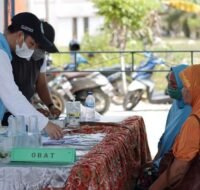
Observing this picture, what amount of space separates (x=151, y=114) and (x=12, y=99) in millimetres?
7175

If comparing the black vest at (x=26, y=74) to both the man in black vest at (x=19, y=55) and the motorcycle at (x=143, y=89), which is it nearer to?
the man in black vest at (x=19, y=55)

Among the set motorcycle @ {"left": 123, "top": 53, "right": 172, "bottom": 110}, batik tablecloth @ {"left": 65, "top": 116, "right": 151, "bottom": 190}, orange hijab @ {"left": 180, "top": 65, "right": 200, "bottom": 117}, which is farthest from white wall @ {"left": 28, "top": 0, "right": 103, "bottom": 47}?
orange hijab @ {"left": 180, "top": 65, "right": 200, "bottom": 117}

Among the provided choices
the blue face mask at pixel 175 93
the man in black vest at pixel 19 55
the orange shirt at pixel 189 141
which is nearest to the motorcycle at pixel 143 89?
the blue face mask at pixel 175 93

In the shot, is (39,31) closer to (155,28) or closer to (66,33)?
(155,28)

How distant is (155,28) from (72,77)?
32.0ft

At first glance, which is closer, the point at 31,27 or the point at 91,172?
the point at 91,172

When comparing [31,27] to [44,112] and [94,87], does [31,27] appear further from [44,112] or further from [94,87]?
[94,87]

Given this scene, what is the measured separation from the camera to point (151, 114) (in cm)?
1009

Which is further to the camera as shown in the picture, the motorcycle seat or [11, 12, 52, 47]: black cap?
the motorcycle seat

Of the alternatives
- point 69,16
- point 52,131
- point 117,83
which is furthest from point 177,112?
point 69,16

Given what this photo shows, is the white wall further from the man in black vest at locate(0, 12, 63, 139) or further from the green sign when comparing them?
the green sign

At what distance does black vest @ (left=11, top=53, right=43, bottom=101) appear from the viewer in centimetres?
392

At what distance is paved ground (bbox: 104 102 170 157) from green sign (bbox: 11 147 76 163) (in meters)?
4.99

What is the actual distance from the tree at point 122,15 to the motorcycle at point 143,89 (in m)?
2.84
